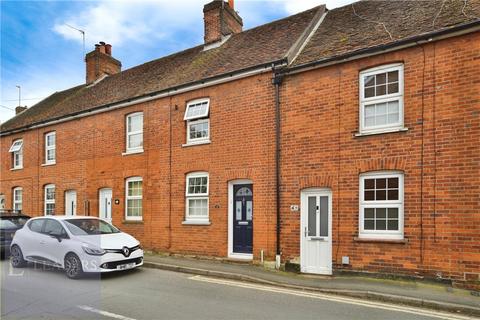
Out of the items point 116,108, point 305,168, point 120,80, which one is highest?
point 120,80

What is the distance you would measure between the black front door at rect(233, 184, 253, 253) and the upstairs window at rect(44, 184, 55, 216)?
10654mm

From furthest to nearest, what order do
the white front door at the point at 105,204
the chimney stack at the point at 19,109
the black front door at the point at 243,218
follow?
1. the chimney stack at the point at 19,109
2. the white front door at the point at 105,204
3. the black front door at the point at 243,218

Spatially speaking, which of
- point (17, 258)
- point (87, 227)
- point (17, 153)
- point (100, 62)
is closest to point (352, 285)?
point (87, 227)

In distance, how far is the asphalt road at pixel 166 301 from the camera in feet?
22.0

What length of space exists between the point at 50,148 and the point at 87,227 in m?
10.1

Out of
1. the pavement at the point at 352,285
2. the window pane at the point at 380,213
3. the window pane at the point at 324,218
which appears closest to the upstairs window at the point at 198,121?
the pavement at the point at 352,285

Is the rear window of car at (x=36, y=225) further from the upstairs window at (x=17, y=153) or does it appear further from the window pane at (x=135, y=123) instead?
the upstairs window at (x=17, y=153)

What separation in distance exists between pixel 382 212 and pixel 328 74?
382 cm

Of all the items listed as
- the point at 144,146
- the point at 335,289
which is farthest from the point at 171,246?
the point at 335,289

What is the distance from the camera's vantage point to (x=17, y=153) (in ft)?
70.0

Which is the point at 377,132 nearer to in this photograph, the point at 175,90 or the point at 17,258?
the point at 175,90

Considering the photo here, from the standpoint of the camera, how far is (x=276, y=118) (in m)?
11.3

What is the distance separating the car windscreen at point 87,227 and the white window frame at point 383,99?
290 inches

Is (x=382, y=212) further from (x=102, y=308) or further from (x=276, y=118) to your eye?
(x=102, y=308)
